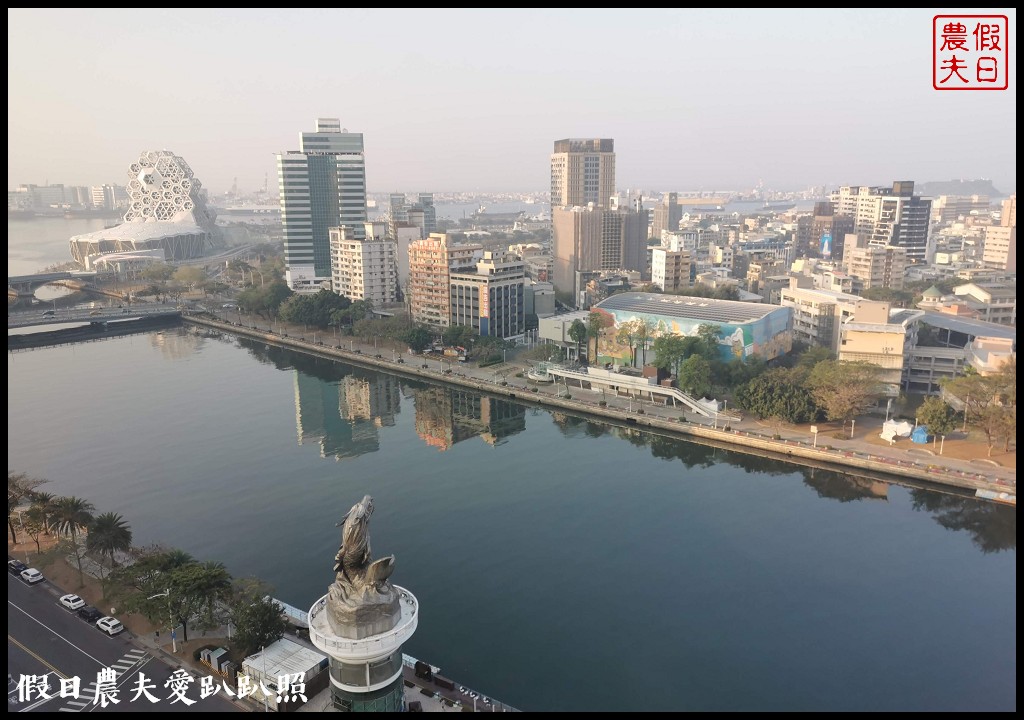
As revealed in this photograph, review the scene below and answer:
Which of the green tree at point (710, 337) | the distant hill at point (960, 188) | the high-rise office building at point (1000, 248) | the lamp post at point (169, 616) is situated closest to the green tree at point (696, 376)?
the green tree at point (710, 337)

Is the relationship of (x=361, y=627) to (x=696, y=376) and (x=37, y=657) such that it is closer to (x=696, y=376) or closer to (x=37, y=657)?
(x=37, y=657)

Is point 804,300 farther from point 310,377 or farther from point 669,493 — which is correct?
point 310,377

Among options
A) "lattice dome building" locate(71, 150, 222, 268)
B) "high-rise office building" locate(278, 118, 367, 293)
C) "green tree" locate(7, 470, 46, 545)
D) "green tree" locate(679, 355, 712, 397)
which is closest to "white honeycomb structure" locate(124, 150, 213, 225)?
"lattice dome building" locate(71, 150, 222, 268)

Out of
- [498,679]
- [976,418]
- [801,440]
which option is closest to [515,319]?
[801,440]

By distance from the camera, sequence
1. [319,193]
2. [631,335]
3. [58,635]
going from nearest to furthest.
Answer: [58,635]
[631,335]
[319,193]

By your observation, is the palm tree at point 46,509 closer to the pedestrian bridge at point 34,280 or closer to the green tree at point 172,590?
the green tree at point 172,590

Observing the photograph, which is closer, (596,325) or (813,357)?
(813,357)

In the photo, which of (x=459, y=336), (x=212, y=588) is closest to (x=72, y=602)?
(x=212, y=588)
